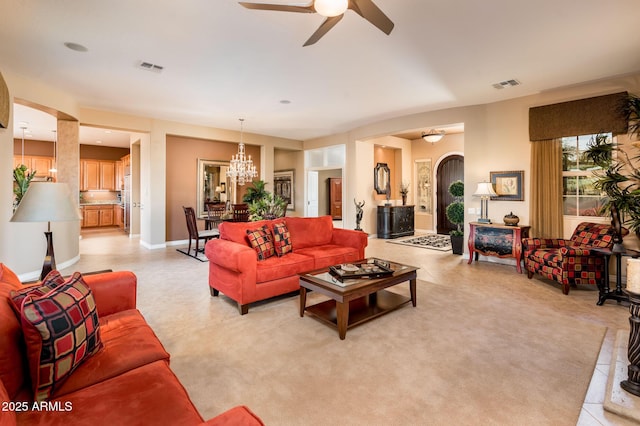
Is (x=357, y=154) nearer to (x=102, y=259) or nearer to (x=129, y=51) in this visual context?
(x=129, y=51)

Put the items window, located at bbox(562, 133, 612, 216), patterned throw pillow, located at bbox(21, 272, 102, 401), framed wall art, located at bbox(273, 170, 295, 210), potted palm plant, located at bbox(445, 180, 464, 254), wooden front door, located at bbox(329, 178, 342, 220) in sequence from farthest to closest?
1. wooden front door, located at bbox(329, 178, 342, 220)
2. framed wall art, located at bbox(273, 170, 295, 210)
3. potted palm plant, located at bbox(445, 180, 464, 254)
4. window, located at bbox(562, 133, 612, 216)
5. patterned throw pillow, located at bbox(21, 272, 102, 401)

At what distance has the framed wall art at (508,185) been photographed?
5.31 metres

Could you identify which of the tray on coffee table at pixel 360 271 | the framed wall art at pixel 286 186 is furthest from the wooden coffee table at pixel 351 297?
the framed wall art at pixel 286 186

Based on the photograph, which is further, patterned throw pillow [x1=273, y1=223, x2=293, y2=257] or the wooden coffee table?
patterned throw pillow [x1=273, y1=223, x2=293, y2=257]

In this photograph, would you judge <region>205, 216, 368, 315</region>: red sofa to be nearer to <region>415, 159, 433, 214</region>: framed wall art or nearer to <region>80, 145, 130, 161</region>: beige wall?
<region>415, 159, 433, 214</region>: framed wall art

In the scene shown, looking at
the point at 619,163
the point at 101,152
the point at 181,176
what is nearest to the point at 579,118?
the point at 619,163

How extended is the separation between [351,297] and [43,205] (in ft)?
7.90

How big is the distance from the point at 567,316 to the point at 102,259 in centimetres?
715

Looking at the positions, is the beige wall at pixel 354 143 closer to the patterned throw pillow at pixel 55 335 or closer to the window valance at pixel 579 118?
the window valance at pixel 579 118

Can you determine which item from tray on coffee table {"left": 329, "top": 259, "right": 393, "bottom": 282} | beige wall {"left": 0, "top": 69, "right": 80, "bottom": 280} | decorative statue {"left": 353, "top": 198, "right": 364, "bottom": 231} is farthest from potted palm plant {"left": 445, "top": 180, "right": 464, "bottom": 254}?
beige wall {"left": 0, "top": 69, "right": 80, "bottom": 280}

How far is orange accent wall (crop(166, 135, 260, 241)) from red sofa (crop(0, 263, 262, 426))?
6.11 metres

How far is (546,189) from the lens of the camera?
4.98m

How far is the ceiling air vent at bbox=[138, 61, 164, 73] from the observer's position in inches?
153

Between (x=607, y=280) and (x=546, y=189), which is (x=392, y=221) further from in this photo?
(x=607, y=280)
